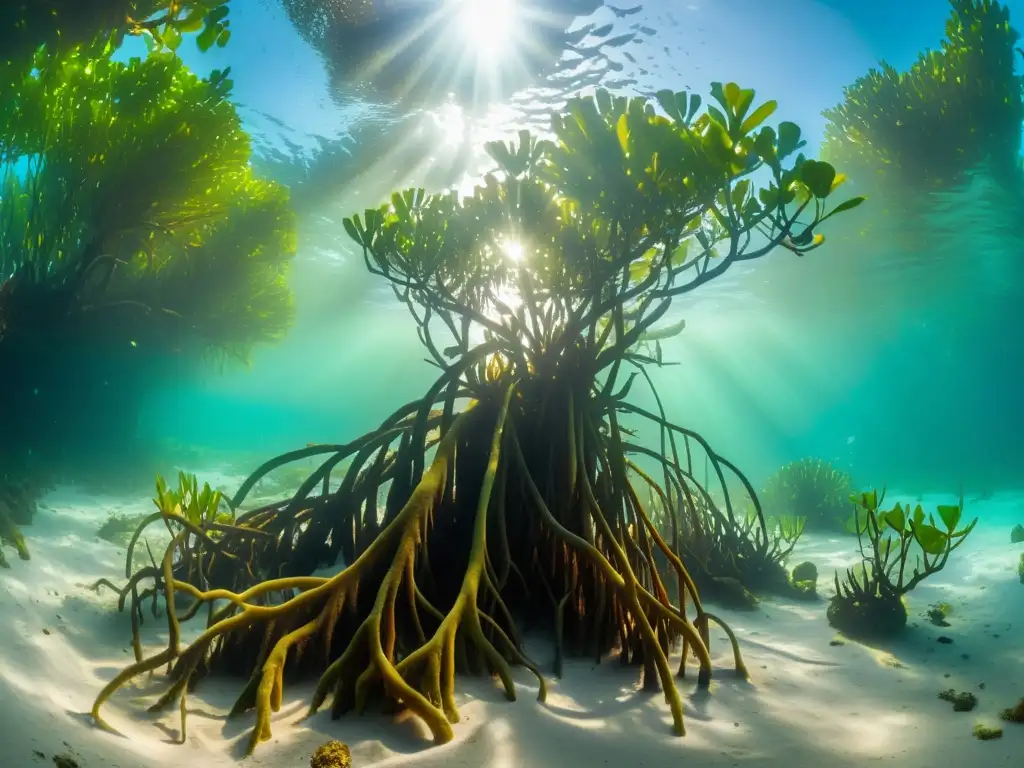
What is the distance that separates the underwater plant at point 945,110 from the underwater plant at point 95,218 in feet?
42.1

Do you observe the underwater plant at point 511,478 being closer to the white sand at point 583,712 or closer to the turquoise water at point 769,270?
the white sand at point 583,712

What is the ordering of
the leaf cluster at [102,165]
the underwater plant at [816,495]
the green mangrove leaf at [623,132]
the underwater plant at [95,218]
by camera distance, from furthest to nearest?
the underwater plant at [816,495], the underwater plant at [95,218], the leaf cluster at [102,165], the green mangrove leaf at [623,132]

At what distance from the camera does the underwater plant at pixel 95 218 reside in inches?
256

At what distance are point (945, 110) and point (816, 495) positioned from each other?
882cm

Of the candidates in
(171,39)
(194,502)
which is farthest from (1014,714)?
(171,39)

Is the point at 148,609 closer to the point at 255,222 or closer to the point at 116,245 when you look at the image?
the point at 116,245

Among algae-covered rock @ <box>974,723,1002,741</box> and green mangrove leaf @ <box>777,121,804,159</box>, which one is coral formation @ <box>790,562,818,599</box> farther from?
green mangrove leaf @ <box>777,121,804,159</box>

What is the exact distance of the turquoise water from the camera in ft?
32.6

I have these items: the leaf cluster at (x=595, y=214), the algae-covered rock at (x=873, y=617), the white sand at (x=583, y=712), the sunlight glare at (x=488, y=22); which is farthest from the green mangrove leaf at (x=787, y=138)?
the sunlight glare at (x=488, y=22)

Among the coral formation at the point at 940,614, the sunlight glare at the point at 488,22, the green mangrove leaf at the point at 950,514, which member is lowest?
the coral formation at the point at 940,614

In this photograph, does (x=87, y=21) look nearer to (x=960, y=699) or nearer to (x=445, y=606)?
(x=445, y=606)

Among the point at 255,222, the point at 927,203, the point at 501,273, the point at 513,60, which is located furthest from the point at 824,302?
the point at 501,273

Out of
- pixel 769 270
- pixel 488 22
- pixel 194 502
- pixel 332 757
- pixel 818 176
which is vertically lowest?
pixel 332 757

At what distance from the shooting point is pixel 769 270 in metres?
23.8
